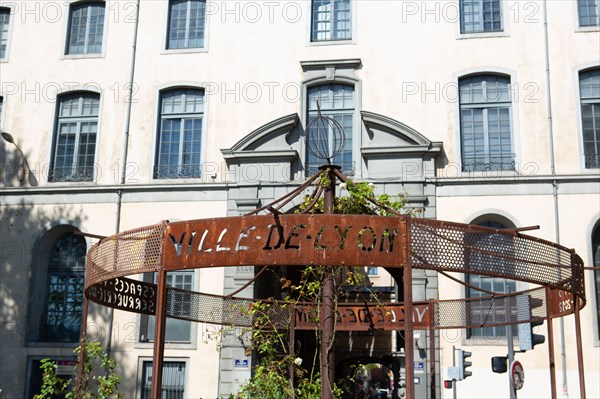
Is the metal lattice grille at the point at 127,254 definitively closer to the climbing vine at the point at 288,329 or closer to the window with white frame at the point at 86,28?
the climbing vine at the point at 288,329

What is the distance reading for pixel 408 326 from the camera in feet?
22.9

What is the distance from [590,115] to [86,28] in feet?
44.8

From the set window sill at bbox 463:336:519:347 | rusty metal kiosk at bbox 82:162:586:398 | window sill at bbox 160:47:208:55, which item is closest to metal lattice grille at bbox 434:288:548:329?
rusty metal kiosk at bbox 82:162:586:398

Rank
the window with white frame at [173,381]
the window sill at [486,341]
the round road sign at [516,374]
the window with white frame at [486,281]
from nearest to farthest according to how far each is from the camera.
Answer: the window with white frame at [486,281] < the round road sign at [516,374] < the window sill at [486,341] < the window with white frame at [173,381]

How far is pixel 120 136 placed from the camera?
2108 cm

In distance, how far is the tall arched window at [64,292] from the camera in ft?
67.8

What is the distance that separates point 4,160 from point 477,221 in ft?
41.0

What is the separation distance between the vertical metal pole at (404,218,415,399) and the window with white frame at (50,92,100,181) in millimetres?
15244

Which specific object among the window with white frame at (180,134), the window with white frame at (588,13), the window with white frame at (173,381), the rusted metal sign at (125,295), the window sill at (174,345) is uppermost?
the window with white frame at (588,13)

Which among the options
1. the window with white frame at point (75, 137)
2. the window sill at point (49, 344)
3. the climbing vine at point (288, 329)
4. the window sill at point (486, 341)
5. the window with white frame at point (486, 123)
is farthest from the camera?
the window with white frame at point (75, 137)

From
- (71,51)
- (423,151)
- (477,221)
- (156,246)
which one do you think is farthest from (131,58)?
(156,246)

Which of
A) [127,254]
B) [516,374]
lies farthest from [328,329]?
[516,374]

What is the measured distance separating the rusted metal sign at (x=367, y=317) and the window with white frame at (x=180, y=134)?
26.8ft

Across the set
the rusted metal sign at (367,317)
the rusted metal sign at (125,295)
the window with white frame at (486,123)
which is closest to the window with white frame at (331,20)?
the window with white frame at (486,123)
